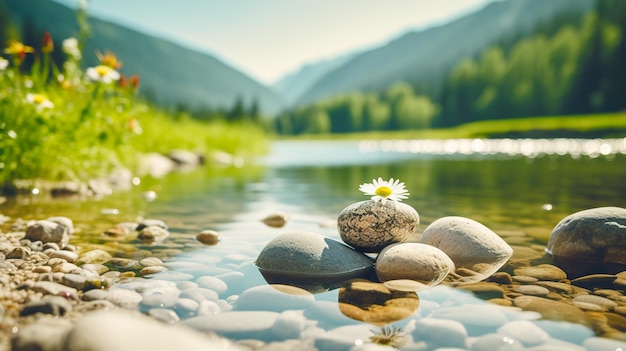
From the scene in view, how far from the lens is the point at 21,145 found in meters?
8.67

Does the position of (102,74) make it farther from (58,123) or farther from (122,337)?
(122,337)

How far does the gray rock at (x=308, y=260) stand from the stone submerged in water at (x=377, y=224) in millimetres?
201

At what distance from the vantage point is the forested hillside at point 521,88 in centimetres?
8300

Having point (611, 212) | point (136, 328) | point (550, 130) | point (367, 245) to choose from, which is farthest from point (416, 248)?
point (550, 130)

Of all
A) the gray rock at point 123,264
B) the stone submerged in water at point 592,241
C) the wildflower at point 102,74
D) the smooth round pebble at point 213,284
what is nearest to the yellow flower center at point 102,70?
the wildflower at point 102,74

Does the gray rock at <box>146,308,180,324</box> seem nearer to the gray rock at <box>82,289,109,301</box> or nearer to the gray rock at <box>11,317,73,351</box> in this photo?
the gray rock at <box>82,289,109,301</box>

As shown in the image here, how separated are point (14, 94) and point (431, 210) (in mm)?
7731

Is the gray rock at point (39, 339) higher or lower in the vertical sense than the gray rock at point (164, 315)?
higher

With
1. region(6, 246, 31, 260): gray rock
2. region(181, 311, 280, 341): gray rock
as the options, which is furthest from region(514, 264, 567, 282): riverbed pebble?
region(6, 246, 31, 260): gray rock

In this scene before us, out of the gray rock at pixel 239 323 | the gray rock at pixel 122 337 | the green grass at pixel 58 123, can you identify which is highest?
the green grass at pixel 58 123

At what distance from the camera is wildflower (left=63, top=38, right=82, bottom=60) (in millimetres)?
9445

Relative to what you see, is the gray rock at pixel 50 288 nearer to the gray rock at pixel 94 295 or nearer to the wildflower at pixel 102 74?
the gray rock at pixel 94 295

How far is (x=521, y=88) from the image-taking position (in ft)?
331

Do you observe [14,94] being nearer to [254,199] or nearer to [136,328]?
[254,199]
